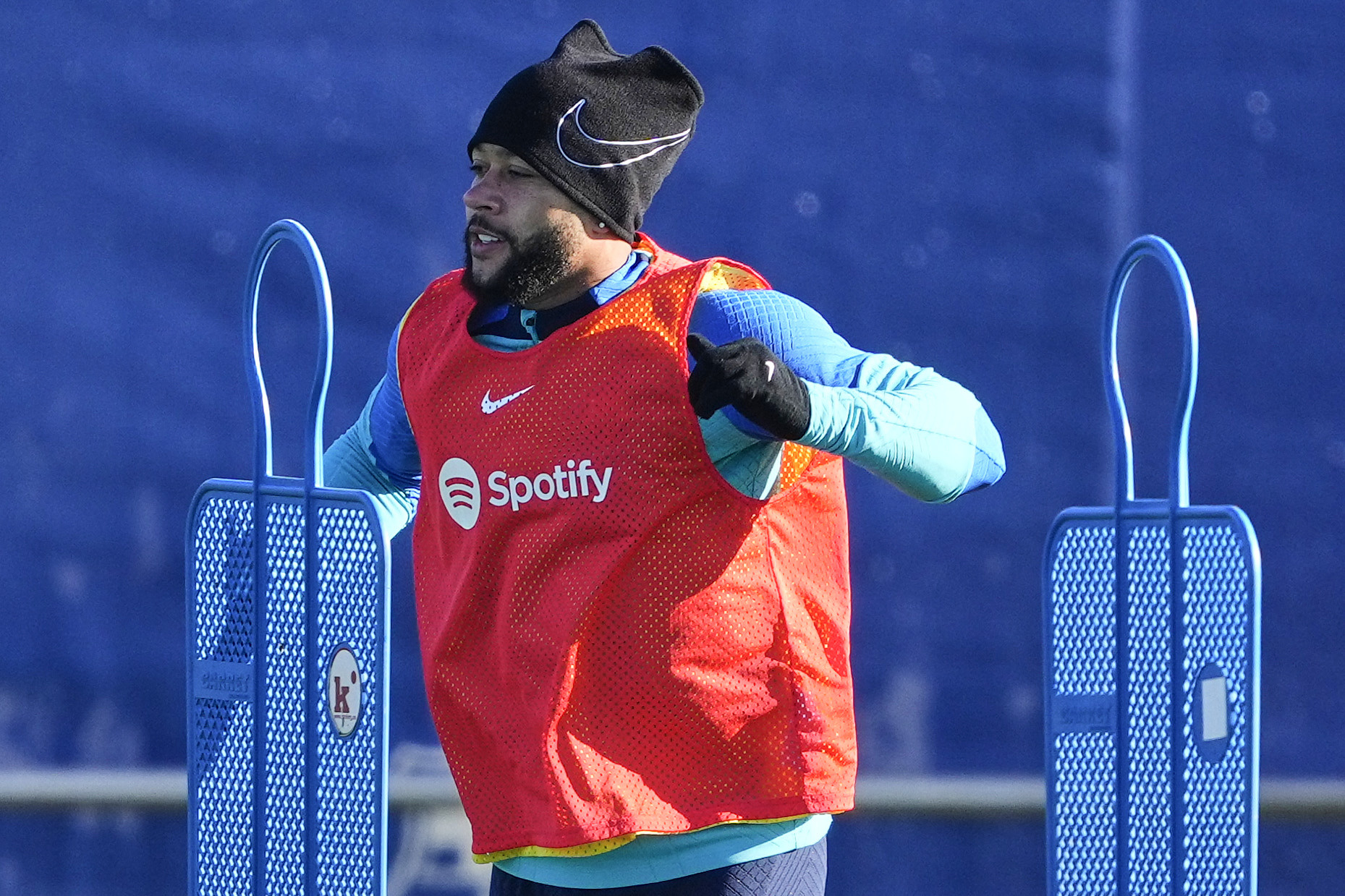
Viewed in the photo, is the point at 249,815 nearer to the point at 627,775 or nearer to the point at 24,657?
the point at 627,775

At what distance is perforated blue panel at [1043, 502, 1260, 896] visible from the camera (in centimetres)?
157

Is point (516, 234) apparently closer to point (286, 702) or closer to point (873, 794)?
point (286, 702)

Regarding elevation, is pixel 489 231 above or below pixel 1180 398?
above

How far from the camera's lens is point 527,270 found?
1828mm

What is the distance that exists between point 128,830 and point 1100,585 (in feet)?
6.05

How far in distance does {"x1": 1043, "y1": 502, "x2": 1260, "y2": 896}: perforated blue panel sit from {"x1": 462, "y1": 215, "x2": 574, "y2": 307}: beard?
0.55 metres

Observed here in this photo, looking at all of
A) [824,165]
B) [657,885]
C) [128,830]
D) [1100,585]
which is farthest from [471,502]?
[128,830]

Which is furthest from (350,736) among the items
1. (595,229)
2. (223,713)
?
(595,229)

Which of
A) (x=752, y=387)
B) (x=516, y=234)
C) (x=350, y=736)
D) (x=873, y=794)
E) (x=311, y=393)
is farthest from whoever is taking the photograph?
(x=873, y=794)

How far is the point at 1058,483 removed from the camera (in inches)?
114

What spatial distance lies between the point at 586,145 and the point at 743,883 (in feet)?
2.43

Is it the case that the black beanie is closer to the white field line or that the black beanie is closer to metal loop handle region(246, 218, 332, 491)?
metal loop handle region(246, 218, 332, 491)

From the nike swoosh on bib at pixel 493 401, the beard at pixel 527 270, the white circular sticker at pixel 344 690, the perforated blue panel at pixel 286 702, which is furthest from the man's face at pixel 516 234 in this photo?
the white circular sticker at pixel 344 690

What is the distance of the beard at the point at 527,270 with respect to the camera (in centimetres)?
182
